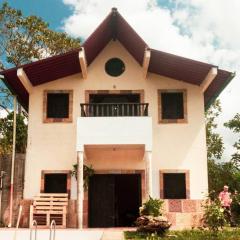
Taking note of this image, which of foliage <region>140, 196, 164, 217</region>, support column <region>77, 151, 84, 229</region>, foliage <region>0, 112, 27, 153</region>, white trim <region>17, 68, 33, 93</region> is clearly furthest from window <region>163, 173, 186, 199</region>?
foliage <region>0, 112, 27, 153</region>

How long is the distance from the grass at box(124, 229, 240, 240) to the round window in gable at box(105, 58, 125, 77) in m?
7.19

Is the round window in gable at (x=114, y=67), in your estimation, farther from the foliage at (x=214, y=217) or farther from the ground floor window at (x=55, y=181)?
the foliage at (x=214, y=217)

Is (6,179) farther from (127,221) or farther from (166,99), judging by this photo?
(166,99)

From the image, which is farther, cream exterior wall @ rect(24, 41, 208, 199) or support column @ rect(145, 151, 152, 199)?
cream exterior wall @ rect(24, 41, 208, 199)

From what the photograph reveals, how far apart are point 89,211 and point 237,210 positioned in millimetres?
5505

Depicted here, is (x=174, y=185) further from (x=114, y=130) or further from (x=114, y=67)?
(x=114, y=67)

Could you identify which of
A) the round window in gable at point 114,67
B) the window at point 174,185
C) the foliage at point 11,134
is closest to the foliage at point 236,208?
the window at point 174,185

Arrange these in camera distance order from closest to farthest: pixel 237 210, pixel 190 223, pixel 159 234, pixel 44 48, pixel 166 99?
pixel 159 234 → pixel 190 223 → pixel 237 210 → pixel 166 99 → pixel 44 48

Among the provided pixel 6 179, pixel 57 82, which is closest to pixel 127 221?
pixel 6 179

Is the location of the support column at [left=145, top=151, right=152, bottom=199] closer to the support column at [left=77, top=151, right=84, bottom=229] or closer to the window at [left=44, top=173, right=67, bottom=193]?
the support column at [left=77, top=151, right=84, bottom=229]

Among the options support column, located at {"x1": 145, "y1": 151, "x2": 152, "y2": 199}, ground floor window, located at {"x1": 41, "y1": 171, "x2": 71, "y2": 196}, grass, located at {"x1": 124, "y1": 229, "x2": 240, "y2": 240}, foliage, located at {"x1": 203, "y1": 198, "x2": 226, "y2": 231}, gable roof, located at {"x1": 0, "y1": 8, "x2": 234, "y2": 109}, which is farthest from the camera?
ground floor window, located at {"x1": 41, "y1": 171, "x2": 71, "y2": 196}

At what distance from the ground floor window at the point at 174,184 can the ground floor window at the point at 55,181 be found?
3.55 meters

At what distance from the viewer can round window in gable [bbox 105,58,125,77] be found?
19170 millimetres

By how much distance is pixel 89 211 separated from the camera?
1830cm
